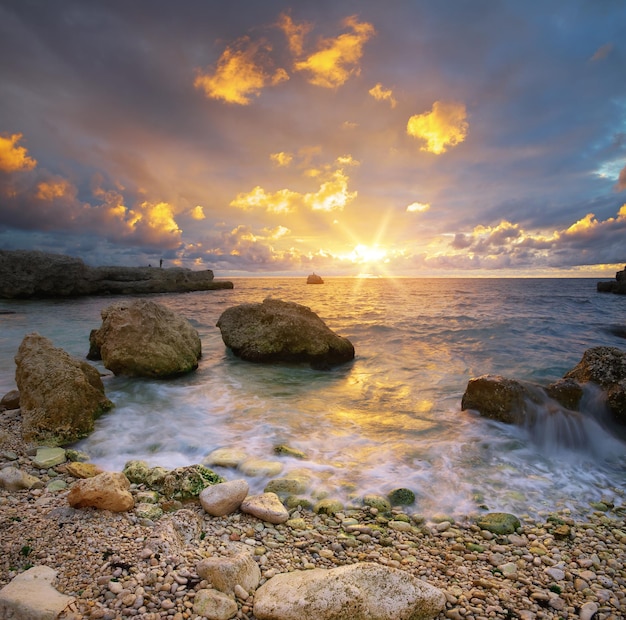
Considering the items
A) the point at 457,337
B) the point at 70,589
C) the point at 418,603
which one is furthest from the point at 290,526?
the point at 457,337

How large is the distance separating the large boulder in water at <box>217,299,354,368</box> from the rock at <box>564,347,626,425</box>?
5769 mm

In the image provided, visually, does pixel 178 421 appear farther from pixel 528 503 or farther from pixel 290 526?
pixel 528 503

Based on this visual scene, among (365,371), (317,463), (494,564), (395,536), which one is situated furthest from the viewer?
(365,371)

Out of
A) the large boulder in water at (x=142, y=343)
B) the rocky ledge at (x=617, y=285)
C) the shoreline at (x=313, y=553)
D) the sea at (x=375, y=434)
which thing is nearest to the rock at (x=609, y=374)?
the sea at (x=375, y=434)

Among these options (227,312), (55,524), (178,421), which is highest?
(227,312)

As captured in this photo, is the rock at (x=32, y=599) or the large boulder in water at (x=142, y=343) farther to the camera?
the large boulder in water at (x=142, y=343)

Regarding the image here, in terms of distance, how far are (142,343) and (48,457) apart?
14.0 feet

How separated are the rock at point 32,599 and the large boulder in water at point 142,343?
6428 mm

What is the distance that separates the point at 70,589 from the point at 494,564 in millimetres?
3028

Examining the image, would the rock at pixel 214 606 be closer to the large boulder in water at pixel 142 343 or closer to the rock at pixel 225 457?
the rock at pixel 225 457

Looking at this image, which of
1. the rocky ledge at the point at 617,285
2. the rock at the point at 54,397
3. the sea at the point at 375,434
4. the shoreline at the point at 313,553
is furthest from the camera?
the rocky ledge at the point at 617,285

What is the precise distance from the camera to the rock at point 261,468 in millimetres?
4352

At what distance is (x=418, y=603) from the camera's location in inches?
89.6

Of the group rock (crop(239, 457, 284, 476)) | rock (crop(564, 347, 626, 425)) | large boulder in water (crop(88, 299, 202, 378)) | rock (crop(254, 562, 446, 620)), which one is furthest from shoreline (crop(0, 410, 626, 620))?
large boulder in water (crop(88, 299, 202, 378))
